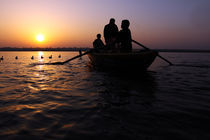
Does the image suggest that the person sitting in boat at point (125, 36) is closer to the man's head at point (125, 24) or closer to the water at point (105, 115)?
the man's head at point (125, 24)

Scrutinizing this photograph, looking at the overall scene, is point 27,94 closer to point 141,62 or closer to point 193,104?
point 193,104

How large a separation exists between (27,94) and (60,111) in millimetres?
1970

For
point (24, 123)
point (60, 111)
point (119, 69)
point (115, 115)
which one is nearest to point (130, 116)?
point (115, 115)

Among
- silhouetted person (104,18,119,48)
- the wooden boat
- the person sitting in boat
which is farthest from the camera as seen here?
silhouetted person (104,18,119,48)

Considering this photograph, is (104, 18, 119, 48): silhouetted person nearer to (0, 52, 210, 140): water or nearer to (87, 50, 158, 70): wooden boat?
(87, 50, 158, 70): wooden boat

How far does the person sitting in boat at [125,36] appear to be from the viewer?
8.91 metres

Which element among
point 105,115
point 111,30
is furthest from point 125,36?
point 105,115

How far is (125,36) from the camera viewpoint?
9.27m

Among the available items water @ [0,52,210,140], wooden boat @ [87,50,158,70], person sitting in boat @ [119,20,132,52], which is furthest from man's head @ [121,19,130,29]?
water @ [0,52,210,140]

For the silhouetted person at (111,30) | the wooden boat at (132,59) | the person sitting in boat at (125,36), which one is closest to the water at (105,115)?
the wooden boat at (132,59)

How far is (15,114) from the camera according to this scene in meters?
3.28

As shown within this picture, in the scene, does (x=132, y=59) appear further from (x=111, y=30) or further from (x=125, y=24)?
(x=111, y=30)

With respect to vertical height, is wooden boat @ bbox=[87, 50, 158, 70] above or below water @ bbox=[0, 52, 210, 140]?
above

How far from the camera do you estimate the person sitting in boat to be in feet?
29.2
